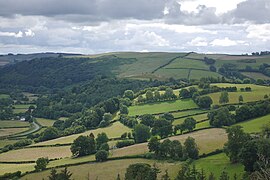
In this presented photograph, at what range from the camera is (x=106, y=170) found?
87.7m

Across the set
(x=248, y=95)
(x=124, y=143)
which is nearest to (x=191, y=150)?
(x=124, y=143)

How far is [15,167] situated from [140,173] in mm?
41429

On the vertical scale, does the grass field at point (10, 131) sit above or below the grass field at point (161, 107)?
below

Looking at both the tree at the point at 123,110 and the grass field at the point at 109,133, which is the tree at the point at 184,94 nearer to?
the tree at the point at 123,110

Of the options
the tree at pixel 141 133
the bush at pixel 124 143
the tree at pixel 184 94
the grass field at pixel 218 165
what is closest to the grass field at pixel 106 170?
the grass field at pixel 218 165

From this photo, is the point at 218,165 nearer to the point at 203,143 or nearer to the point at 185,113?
the point at 203,143

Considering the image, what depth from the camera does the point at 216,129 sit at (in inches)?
4525

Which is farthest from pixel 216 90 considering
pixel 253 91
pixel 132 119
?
pixel 132 119

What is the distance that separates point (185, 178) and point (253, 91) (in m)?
100

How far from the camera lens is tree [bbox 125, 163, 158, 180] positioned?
243 feet

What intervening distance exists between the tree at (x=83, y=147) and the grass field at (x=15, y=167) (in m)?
11.7

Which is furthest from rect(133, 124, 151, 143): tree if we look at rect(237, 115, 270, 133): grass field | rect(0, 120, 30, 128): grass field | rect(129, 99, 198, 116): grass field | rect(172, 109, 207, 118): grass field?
rect(0, 120, 30, 128): grass field

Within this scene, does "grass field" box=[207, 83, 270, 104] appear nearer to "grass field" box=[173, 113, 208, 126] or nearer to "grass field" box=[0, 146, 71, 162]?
"grass field" box=[173, 113, 208, 126]

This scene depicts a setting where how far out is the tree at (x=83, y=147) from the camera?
107 metres
